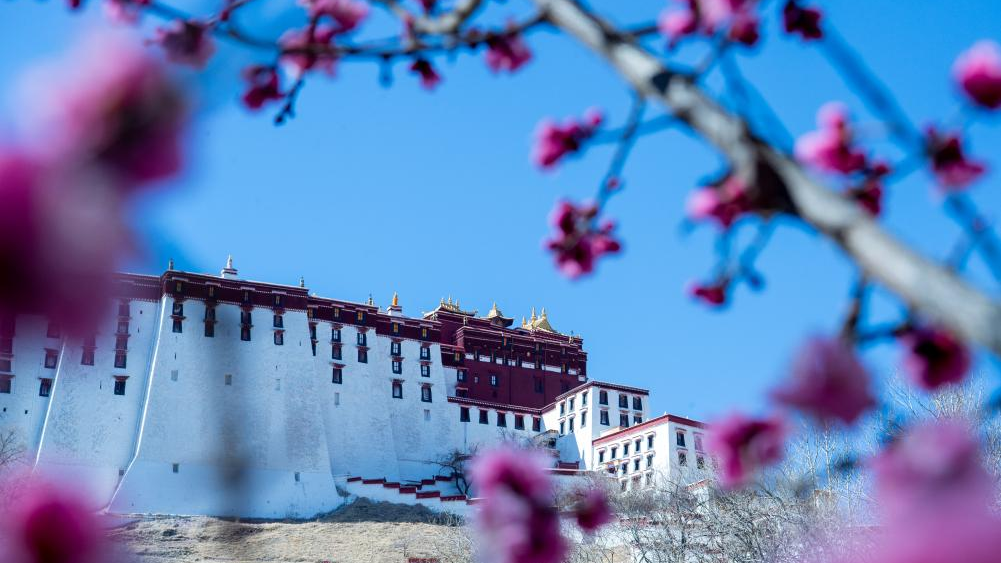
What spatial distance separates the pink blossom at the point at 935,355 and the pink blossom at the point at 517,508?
566 millimetres

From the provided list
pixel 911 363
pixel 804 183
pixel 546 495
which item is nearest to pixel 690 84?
pixel 804 183

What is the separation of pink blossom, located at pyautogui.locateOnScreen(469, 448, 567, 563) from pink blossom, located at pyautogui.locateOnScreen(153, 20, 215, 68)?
0.73 metres

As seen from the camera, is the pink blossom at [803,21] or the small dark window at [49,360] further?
the pink blossom at [803,21]

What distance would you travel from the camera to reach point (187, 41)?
4.34 ft

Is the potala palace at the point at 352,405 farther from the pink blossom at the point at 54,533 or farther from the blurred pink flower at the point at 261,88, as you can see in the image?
the pink blossom at the point at 54,533

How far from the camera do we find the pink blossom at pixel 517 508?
1350mm

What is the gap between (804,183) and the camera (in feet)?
3.27

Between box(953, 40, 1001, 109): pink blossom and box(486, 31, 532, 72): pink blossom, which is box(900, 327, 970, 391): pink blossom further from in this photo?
box(486, 31, 532, 72): pink blossom

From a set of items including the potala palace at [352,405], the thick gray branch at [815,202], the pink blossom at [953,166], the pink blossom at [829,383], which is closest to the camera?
the thick gray branch at [815,202]

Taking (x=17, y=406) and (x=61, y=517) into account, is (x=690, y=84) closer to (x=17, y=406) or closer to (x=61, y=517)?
(x=61, y=517)

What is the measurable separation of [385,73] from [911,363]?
1133 millimetres

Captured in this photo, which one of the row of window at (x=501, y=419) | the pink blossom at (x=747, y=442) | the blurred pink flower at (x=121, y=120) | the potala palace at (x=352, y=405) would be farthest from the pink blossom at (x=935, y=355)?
the row of window at (x=501, y=419)

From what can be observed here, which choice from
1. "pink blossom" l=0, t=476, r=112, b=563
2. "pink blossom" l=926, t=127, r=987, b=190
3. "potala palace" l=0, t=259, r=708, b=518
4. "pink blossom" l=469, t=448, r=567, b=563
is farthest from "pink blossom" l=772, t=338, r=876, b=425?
"potala palace" l=0, t=259, r=708, b=518

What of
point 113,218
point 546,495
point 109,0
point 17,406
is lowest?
point 546,495
